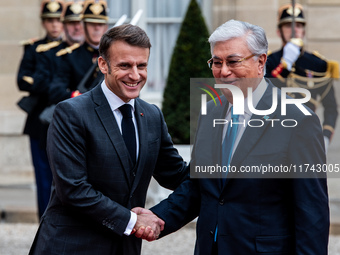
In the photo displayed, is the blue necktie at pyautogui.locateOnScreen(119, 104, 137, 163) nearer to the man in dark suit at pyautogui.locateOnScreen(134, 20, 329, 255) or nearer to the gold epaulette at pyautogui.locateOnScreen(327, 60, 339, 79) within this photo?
the man in dark suit at pyautogui.locateOnScreen(134, 20, 329, 255)

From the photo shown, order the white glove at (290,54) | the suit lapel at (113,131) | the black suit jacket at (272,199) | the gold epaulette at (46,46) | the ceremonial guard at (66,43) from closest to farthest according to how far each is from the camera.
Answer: the black suit jacket at (272,199) → the suit lapel at (113,131) → the white glove at (290,54) → the ceremonial guard at (66,43) → the gold epaulette at (46,46)

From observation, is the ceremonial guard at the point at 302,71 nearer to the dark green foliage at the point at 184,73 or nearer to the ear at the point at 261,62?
the dark green foliage at the point at 184,73

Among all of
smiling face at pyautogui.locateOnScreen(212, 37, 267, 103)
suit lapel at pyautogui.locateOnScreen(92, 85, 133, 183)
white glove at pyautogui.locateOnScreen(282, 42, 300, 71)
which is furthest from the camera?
white glove at pyautogui.locateOnScreen(282, 42, 300, 71)

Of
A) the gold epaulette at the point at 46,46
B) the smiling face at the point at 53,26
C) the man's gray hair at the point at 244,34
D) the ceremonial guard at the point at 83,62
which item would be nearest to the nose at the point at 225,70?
the man's gray hair at the point at 244,34

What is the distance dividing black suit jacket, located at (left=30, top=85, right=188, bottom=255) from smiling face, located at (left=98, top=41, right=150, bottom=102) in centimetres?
10

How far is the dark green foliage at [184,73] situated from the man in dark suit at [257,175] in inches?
203

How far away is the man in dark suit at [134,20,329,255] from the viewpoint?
308 cm

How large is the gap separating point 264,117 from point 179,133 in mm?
5352

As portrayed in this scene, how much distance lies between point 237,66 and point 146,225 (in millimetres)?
896

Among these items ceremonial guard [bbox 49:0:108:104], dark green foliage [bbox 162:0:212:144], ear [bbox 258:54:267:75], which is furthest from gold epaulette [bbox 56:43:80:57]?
ear [bbox 258:54:267:75]

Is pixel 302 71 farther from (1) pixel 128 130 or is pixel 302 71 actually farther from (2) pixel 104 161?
(2) pixel 104 161

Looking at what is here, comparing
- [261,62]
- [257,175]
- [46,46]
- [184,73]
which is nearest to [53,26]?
[46,46]

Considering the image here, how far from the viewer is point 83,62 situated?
22.2ft

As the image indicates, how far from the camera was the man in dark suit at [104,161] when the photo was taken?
10.9 ft
